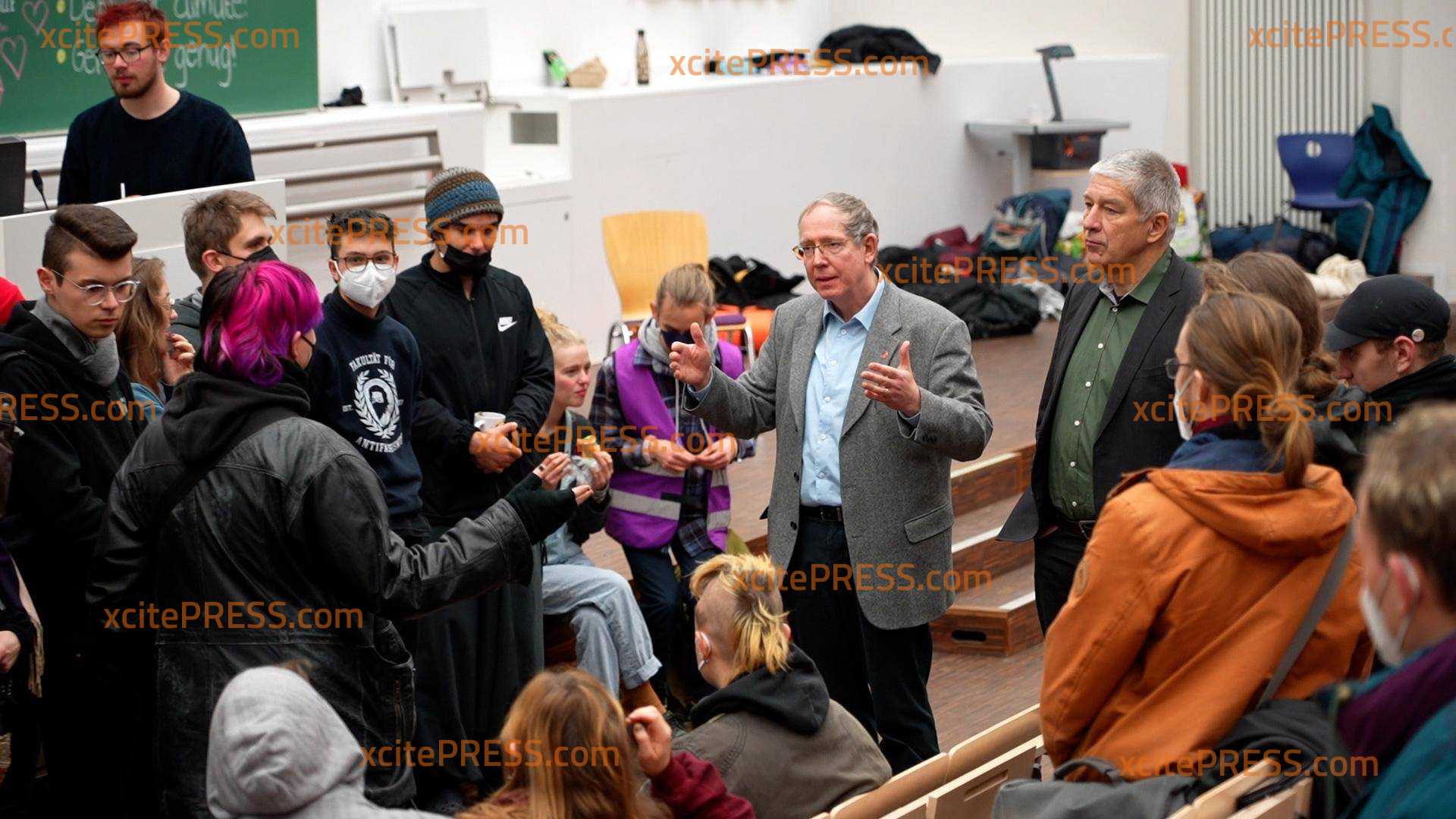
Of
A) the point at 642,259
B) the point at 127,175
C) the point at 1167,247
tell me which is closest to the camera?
the point at 1167,247

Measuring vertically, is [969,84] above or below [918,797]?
above

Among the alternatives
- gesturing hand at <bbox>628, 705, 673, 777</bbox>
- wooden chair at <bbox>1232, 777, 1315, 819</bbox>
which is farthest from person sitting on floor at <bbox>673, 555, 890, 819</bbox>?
wooden chair at <bbox>1232, 777, 1315, 819</bbox>

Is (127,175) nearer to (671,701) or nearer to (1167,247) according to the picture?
(671,701)

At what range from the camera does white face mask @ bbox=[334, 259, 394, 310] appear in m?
3.47

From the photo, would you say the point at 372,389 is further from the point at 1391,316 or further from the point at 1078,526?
the point at 1391,316

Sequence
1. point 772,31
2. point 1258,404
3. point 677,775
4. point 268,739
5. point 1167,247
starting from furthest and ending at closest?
point 772,31
point 1167,247
point 677,775
point 1258,404
point 268,739

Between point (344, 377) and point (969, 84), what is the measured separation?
27.8ft

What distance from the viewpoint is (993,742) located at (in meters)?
2.95

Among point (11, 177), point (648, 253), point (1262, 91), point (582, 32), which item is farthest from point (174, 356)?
point (1262, 91)

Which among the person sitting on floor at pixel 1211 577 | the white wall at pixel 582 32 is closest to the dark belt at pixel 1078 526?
the person sitting on floor at pixel 1211 577

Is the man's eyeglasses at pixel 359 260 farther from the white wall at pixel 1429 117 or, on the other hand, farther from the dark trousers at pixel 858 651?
the white wall at pixel 1429 117

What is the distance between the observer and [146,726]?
10.1ft

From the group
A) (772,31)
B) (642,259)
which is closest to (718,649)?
(642,259)

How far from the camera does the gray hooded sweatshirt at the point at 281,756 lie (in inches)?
80.7
